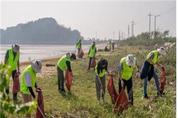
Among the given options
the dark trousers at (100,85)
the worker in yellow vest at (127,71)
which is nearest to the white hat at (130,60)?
the worker in yellow vest at (127,71)

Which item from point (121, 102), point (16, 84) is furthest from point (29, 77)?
point (16, 84)

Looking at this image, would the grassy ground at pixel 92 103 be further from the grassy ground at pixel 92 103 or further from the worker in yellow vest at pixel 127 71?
the worker in yellow vest at pixel 127 71

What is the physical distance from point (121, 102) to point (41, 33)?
128m

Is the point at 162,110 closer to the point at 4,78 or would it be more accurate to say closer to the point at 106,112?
the point at 106,112

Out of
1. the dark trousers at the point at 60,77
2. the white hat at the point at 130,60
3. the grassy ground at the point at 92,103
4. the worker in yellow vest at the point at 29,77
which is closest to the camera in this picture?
the worker in yellow vest at the point at 29,77

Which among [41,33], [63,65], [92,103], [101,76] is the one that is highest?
[41,33]

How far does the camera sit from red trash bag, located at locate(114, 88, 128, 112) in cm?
1043

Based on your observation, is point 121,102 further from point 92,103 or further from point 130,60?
point 92,103

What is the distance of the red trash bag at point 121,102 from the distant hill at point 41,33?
10498 cm

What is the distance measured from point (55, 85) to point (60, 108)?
4684 mm

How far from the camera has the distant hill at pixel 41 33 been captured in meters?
121

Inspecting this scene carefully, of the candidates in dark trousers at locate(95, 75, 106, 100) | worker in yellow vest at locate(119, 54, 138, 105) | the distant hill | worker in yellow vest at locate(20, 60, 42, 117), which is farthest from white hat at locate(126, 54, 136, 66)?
the distant hill

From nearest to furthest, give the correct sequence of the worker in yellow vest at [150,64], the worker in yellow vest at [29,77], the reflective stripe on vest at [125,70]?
the worker in yellow vest at [29,77] → the reflective stripe on vest at [125,70] → the worker in yellow vest at [150,64]

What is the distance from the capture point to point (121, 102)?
417 inches
